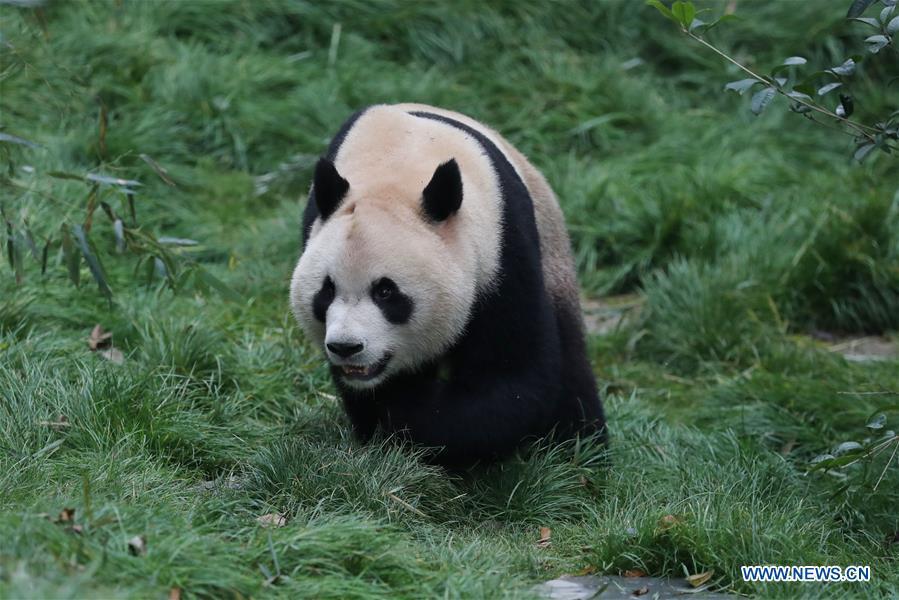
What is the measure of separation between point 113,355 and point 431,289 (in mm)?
2378

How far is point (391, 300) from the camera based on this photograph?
16.3ft

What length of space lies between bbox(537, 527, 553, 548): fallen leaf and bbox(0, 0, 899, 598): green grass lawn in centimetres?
4

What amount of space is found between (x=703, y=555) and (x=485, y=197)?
5.80 ft

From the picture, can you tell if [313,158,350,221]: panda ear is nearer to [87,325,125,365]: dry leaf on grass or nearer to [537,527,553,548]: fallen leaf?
[537,527,553,548]: fallen leaf

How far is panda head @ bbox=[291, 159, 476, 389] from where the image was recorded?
16.1 ft

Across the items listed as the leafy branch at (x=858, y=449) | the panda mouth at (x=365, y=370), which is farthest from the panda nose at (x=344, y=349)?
the leafy branch at (x=858, y=449)

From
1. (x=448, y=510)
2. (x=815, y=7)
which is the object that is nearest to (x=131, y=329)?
(x=448, y=510)

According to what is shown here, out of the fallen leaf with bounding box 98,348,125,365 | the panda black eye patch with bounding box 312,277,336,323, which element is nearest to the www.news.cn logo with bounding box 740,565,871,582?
the panda black eye patch with bounding box 312,277,336,323

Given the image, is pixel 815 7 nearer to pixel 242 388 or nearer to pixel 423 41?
pixel 423 41

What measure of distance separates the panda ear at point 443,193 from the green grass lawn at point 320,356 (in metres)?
1.06

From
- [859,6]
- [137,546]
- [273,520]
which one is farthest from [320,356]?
[859,6]

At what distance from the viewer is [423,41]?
1102cm

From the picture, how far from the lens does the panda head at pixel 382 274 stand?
194 inches

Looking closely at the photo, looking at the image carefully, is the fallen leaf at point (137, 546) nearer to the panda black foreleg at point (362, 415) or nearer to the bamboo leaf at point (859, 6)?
the panda black foreleg at point (362, 415)
